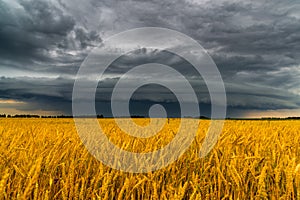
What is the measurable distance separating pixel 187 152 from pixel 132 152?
2.30 feet

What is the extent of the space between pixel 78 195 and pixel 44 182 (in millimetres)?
496

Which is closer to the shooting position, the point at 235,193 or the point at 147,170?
the point at 235,193

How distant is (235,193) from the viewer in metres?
2.48

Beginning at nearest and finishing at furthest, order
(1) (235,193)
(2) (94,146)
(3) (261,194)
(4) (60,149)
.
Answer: (3) (261,194) < (1) (235,193) < (4) (60,149) < (2) (94,146)

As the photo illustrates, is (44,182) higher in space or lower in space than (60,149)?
lower

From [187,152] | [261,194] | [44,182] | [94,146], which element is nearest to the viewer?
[261,194]

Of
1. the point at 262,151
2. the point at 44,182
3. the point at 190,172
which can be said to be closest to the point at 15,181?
the point at 44,182

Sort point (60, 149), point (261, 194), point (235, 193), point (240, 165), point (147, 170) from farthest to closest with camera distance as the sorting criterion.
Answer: point (60, 149) → point (240, 165) → point (147, 170) → point (235, 193) → point (261, 194)

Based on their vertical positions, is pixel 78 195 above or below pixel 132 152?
below

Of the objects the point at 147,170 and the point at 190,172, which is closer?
the point at 147,170

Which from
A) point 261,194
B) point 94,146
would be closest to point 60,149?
point 94,146

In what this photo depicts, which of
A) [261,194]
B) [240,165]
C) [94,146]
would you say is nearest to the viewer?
[261,194]

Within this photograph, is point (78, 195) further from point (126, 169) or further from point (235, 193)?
point (235, 193)

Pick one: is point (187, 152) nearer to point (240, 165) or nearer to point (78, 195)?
point (240, 165)
